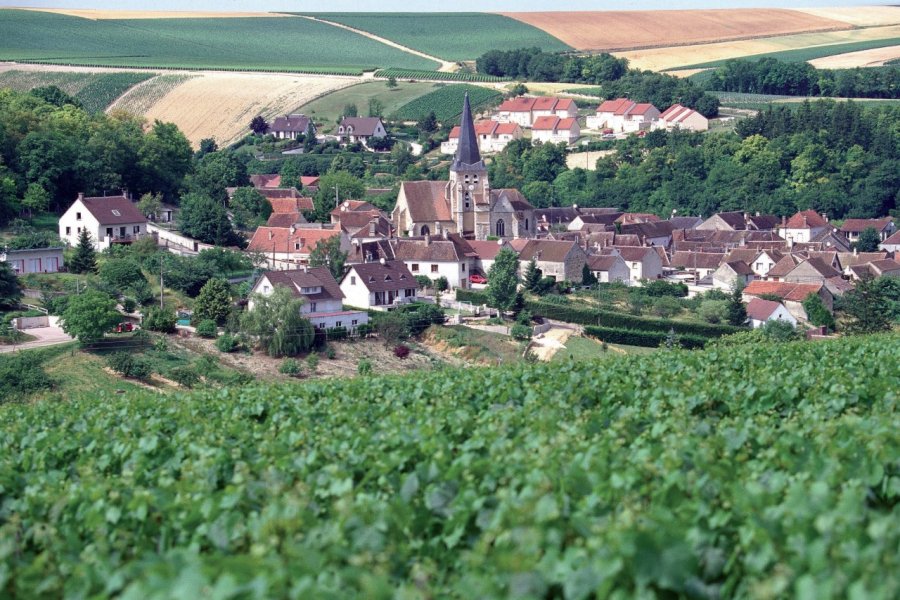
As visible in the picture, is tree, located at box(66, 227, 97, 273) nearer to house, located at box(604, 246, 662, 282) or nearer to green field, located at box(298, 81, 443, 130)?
house, located at box(604, 246, 662, 282)

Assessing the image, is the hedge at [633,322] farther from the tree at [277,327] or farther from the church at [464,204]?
the church at [464,204]

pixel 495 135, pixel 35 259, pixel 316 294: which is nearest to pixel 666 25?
pixel 495 135

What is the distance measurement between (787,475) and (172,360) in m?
27.6

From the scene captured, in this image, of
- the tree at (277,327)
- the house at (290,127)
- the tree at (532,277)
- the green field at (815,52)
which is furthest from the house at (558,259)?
the green field at (815,52)

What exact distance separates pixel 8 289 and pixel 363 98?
74090mm

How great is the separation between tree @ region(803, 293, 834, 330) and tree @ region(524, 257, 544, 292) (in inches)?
392

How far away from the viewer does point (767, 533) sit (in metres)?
7.12

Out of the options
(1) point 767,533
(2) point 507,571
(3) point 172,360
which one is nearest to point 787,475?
(1) point 767,533

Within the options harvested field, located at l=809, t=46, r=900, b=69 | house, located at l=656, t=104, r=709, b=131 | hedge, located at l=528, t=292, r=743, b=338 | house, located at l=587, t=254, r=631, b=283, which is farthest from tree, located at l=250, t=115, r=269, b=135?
hedge, located at l=528, t=292, r=743, b=338

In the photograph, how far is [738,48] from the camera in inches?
5359

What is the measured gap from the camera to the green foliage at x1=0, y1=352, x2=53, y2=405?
29.0 metres

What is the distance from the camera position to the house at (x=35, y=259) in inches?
1687

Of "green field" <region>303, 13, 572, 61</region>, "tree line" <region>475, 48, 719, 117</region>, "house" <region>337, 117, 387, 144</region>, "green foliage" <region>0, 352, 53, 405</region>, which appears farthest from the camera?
"green field" <region>303, 13, 572, 61</region>

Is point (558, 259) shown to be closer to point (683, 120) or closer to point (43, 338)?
point (43, 338)
